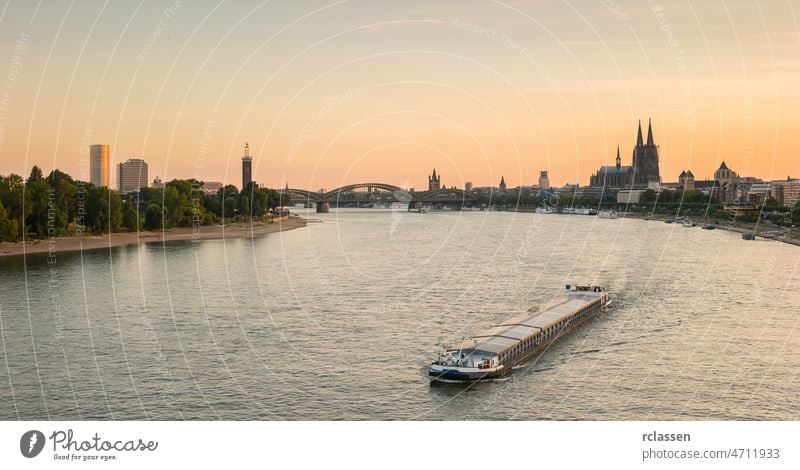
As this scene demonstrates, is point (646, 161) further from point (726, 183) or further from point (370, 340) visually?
point (370, 340)

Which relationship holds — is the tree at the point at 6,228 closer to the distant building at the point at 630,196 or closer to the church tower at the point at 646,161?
the distant building at the point at 630,196

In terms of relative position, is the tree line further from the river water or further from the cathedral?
the cathedral

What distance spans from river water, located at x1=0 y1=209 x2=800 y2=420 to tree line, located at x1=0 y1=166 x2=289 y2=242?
839 centimetres

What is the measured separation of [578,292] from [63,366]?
16.8 m

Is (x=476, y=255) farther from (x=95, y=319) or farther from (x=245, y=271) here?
(x=95, y=319)

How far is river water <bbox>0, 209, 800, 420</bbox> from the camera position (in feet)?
49.7

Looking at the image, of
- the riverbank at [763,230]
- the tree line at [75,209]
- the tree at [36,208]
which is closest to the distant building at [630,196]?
the riverbank at [763,230]

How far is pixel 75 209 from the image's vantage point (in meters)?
56.4

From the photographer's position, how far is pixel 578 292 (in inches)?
1105

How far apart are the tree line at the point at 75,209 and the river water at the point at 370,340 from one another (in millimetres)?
8387
